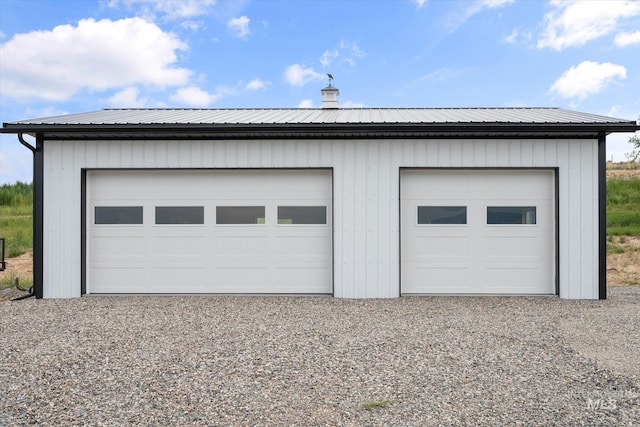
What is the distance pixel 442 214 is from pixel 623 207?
17274 mm

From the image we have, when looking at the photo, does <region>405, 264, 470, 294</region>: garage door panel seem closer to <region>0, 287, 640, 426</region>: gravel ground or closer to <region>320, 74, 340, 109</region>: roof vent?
<region>0, 287, 640, 426</region>: gravel ground

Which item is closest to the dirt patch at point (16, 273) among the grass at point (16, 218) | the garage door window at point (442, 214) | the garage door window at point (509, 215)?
the grass at point (16, 218)

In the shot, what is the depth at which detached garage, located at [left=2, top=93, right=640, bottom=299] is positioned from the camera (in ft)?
27.8

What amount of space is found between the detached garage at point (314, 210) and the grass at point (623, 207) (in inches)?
401

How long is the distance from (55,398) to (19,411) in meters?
0.28

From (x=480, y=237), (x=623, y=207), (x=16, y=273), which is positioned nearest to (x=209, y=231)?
(x=480, y=237)

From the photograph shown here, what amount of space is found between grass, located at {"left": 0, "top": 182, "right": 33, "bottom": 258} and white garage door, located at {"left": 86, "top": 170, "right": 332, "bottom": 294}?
844 centimetres

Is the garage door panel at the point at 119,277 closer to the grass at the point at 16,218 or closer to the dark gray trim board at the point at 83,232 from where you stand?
the dark gray trim board at the point at 83,232

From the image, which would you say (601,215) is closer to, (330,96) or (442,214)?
(442,214)

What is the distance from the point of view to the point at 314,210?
8.73 m

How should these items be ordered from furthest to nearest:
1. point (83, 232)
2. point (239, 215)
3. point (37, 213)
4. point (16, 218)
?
1. point (16, 218)
2. point (239, 215)
3. point (83, 232)
4. point (37, 213)

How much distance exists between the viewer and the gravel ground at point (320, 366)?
358 centimetres

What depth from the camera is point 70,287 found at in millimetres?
8648

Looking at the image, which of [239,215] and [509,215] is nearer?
[509,215]
